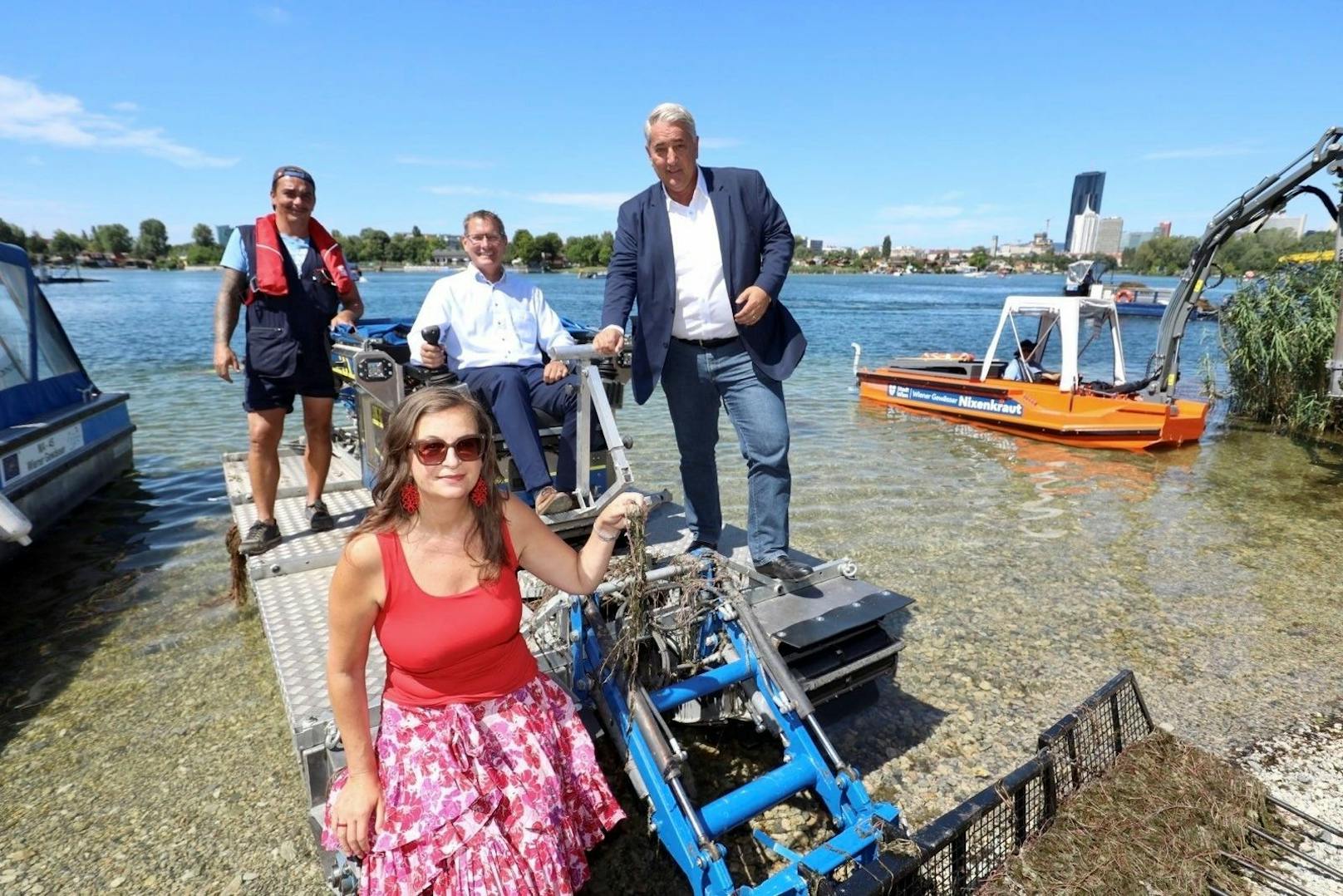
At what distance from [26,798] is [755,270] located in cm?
387

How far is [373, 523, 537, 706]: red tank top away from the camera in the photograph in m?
2.00

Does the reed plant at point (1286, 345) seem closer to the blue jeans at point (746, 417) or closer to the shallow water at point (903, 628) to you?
the shallow water at point (903, 628)

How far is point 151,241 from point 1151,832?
538 feet

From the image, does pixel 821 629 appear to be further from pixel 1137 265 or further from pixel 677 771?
pixel 1137 265

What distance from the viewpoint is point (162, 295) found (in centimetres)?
5525

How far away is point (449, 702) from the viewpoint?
2.09 metres

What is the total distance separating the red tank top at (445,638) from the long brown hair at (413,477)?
0.17 feet

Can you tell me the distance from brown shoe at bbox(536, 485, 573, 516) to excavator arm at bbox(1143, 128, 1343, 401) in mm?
10269

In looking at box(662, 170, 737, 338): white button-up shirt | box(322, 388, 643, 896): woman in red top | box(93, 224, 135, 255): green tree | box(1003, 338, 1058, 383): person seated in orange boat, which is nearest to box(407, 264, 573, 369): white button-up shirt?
box(662, 170, 737, 338): white button-up shirt

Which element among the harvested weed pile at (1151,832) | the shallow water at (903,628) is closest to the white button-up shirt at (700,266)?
the shallow water at (903,628)

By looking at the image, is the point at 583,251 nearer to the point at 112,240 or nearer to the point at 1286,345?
the point at 112,240

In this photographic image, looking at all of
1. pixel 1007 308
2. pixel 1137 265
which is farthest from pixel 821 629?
pixel 1137 265

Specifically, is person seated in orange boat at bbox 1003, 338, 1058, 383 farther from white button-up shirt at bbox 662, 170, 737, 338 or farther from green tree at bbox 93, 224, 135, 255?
green tree at bbox 93, 224, 135, 255

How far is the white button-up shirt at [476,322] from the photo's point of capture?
4332 millimetres
